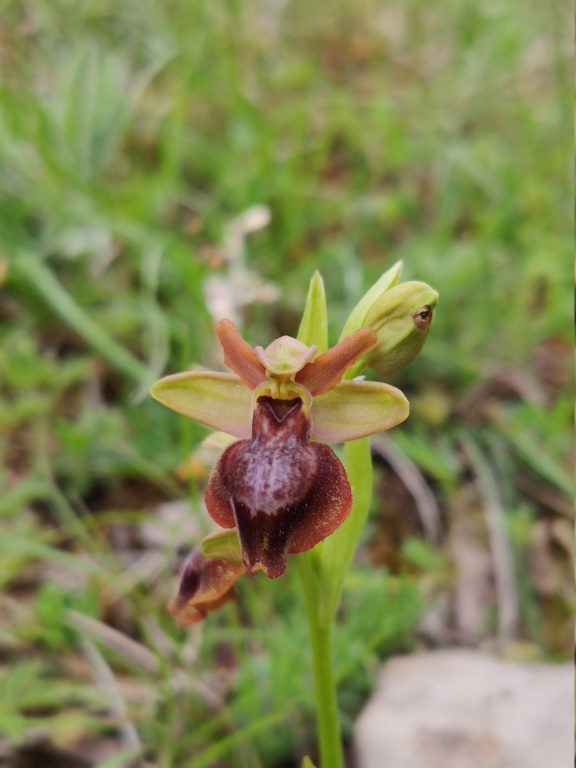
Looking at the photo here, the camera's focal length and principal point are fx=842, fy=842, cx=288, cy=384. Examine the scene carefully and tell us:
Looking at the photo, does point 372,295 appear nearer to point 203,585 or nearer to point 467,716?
point 203,585

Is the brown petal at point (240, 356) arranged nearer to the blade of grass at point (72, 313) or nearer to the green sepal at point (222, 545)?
the green sepal at point (222, 545)

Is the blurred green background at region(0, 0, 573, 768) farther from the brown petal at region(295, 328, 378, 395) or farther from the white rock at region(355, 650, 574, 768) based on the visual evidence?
the brown petal at region(295, 328, 378, 395)

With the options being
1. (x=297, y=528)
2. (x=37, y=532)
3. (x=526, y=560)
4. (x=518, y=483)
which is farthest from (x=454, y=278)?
(x=297, y=528)

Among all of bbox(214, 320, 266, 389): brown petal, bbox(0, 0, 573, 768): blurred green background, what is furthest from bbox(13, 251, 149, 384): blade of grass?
bbox(214, 320, 266, 389): brown petal

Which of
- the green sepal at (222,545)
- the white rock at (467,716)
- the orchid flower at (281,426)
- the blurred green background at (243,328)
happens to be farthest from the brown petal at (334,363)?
the white rock at (467,716)

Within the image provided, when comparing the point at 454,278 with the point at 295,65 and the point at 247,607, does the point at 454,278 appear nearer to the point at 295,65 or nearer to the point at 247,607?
the point at 247,607

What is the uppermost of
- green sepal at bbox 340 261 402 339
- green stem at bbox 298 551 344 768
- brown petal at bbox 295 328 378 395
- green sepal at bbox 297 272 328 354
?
green sepal at bbox 340 261 402 339
